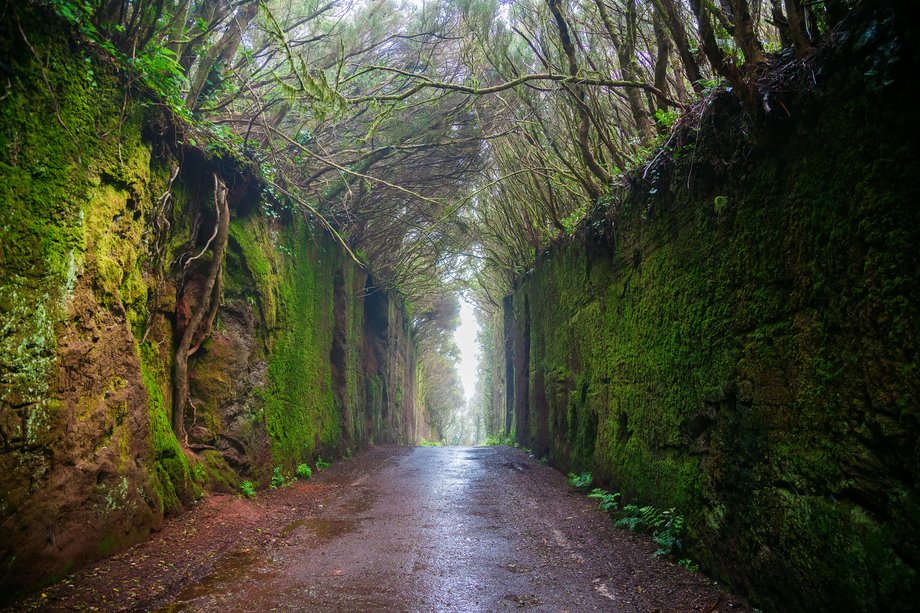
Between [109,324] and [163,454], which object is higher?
[109,324]

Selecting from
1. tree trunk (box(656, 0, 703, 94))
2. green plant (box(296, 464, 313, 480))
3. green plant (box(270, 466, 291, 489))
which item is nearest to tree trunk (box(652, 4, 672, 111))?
tree trunk (box(656, 0, 703, 94))

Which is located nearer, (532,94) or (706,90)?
(706,90)

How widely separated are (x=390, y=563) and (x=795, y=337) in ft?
10.9

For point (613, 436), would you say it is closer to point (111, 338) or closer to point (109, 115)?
point (111, 338)

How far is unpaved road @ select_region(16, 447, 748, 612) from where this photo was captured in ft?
11.1

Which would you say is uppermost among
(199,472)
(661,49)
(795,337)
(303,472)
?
(661,49)

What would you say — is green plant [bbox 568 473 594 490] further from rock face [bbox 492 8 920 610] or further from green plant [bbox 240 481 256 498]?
green plant [bbox 240 481 256 498]

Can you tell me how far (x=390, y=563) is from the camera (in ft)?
13.7

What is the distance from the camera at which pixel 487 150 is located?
12047 millimetres

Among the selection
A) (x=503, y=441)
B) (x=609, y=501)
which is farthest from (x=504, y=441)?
(x=609, y=501)

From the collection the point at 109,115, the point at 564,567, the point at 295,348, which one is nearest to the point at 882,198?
the point at 564,567

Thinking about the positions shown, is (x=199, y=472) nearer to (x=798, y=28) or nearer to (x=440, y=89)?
(x=798, y=28)

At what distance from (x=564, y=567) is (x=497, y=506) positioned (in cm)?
230

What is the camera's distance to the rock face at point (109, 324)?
10.8ft
